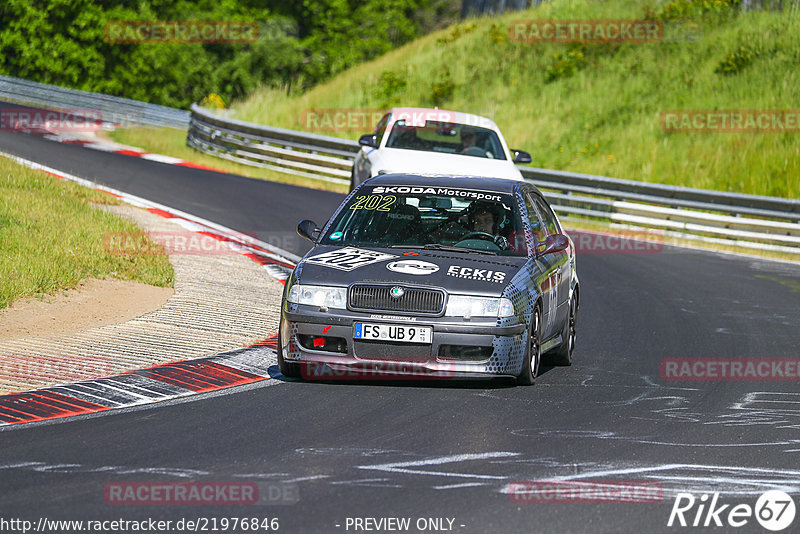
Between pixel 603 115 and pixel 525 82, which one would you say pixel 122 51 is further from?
pixel 603 115

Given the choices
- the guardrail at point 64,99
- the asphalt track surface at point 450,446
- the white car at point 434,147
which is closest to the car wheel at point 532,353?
the asphalt track surface at point 450,446

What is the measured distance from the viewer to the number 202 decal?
10.0m

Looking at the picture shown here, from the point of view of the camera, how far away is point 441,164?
16719mm

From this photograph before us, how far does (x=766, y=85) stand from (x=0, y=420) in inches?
1073

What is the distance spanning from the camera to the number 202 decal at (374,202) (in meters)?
10.0

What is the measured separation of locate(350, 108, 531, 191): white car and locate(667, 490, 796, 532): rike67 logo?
1069 cm

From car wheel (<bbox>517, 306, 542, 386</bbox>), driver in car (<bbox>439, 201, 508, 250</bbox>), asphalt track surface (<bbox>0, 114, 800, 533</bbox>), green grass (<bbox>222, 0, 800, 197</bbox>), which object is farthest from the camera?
green grass (<bbox>222, 0, 800, 197</bbox>)

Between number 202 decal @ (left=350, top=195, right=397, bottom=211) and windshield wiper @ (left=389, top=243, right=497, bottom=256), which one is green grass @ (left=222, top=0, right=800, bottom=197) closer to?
number 202 decal @ (left=350, top=195, right=397, bottom=211)

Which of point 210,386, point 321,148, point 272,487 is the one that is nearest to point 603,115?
point 321,148

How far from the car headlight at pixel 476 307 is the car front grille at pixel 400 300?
0.08 metres

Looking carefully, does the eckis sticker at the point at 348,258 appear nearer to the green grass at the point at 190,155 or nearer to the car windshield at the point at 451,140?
the car windshield at the point at 451,140

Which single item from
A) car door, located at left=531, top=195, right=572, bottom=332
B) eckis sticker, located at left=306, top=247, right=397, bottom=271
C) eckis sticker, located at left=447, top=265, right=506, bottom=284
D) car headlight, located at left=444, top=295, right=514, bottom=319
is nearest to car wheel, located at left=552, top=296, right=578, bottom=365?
car door, located at left=531, top=195, right=572, bottom=332

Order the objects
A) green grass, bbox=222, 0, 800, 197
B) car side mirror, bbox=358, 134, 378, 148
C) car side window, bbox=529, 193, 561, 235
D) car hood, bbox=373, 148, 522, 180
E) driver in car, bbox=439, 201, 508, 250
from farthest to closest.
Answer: green grass, bbox=222, 0, 800, 197 → car side mirror, bbox=358, 134, 378, 148 → car hood, bbox=373, 148, 522, 180 → car side window, bbox=529, 193, 561, 235 → driver in car, bbox=439, 201, 508, 250

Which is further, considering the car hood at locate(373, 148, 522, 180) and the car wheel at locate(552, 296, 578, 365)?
the car hood at locate(373, 148, 522, 180)
